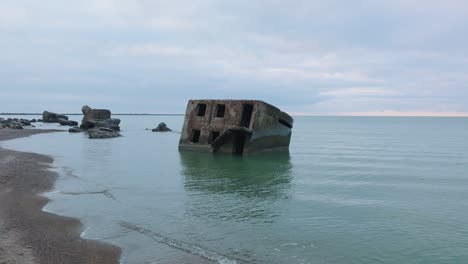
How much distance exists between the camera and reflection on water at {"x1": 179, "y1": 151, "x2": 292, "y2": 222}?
43.8 ft

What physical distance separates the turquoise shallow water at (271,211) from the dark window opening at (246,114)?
4.46 m

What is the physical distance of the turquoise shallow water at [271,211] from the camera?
9515 millimetres

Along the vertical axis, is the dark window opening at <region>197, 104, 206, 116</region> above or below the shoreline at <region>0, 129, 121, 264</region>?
above

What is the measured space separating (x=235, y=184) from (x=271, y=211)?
5366mm

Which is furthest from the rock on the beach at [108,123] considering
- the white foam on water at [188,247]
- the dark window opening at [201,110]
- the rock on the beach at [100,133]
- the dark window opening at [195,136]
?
the white foam on water at [188,247]

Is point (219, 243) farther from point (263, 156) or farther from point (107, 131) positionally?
point (107, 131)

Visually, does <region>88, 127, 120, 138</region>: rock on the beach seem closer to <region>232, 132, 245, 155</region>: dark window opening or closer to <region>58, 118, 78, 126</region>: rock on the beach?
<region>232, 132, 245, 155</region>: dark window opening

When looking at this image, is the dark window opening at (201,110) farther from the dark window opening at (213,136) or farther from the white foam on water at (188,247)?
the white foam on water at (188,247)

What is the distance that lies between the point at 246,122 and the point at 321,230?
60.7 ft

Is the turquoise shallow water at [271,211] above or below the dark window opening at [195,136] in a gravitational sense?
below

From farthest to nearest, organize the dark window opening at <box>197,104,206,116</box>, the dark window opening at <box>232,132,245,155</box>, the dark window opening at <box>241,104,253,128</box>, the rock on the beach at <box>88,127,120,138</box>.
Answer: the rock on the beach at <box>88,127,120,138</box> → the dark window opening at <box>197,104,206,116</box> → the dark window opening at <box>232,132,245,155</box> → the dark window opening at <box>241,104,253,128</box>

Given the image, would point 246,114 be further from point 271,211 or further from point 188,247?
point 188,247

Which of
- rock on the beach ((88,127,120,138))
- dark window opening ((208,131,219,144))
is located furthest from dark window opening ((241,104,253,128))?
rock on the beach ((88,127,120,138))

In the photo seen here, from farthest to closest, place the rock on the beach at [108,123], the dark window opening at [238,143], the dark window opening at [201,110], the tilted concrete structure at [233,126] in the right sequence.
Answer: the rock on the beach at [108,123] → the dark window opening at [201,110] → the dark window opening at [238,143] → the tilted concrete structure at [233,126]
